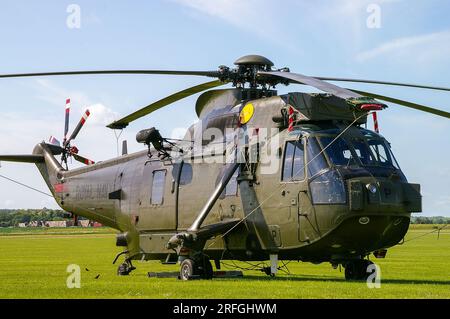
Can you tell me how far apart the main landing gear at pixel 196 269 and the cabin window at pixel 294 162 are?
3.06m

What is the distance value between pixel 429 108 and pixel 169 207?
26.1 feet

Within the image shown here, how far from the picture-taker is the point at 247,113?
63.6ft

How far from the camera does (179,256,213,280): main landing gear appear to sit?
18.5 m

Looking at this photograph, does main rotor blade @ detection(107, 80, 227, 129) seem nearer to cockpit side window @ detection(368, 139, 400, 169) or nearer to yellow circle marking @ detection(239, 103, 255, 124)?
yellow circle marking @ detection(239, 103, 255, 124)

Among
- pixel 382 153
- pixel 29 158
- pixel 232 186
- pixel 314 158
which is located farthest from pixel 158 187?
pixel 29 158

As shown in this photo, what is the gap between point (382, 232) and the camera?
17312 millimetres

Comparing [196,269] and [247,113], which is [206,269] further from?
[247,113]

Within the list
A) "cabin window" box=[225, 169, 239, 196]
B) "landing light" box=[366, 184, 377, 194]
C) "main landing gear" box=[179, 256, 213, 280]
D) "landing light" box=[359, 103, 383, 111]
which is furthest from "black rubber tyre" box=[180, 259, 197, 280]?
"landing light" box=[359, 103, 383, 111]

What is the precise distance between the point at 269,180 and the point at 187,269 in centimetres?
312

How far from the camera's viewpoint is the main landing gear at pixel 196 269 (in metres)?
18.5

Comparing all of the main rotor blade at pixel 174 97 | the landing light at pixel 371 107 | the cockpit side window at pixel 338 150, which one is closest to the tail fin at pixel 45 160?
the main rotor blade at pixel 174 97

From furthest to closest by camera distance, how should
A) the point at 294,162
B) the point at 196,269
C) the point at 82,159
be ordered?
the point at 82,159
the point at 196,269
the point at 294,162
